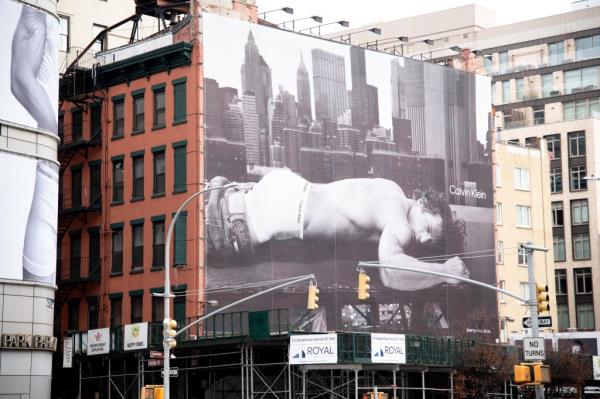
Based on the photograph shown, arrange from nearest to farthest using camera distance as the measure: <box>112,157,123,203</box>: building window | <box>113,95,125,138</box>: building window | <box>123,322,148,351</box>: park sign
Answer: <box>123,322,148,351</box>: park sign
<box>112,157,123,203</box>: building window
<box>113,95,125,138</box>: building window

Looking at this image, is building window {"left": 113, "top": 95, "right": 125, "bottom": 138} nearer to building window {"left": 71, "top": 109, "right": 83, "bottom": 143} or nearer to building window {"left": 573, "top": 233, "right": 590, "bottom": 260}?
building window {"left": 71, "top": 109, "right": 83, "bottom": 143}

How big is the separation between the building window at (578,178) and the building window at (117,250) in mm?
59592

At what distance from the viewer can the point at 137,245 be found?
72562 millimetres

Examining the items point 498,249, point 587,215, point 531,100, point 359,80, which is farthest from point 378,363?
point 531,100

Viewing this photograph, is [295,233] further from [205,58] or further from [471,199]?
[471,199]

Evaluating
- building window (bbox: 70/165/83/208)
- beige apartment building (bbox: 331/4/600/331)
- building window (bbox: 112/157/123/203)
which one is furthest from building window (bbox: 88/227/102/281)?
beige apartment building (bbox: 331/4/600/331)

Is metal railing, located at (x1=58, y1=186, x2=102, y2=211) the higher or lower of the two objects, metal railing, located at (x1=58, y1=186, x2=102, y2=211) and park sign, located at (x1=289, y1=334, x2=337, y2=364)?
the higher

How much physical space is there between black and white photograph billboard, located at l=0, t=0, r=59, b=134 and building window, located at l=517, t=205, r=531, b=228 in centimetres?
4537

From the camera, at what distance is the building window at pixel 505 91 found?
13169 centimetres

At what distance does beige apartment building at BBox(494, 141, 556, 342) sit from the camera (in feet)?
307

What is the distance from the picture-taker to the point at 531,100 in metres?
129

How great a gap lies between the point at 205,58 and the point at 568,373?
28.9 meters

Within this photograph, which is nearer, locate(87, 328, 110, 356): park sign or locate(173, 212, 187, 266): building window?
locate(87, 328, 110, 356): park sign

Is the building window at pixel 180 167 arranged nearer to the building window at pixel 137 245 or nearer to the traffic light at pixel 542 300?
the building window at pixel 137 245
